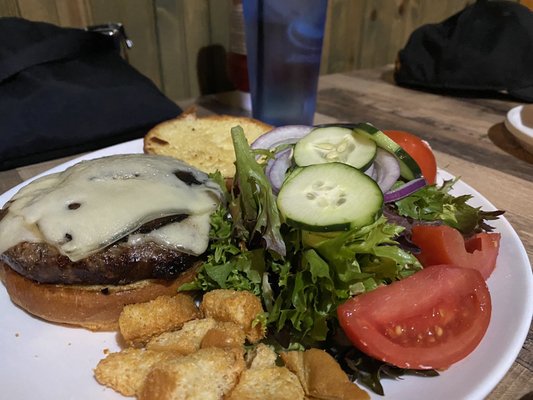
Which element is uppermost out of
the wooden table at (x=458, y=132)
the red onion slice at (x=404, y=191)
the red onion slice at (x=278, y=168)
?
the red onion slice at (x=278, y=168)

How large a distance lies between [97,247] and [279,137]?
0.76 meters

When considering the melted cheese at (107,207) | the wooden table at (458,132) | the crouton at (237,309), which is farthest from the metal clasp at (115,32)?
the crouton at (237,309)

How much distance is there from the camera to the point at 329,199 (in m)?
1.28

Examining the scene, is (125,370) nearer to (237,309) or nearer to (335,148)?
(237,309)

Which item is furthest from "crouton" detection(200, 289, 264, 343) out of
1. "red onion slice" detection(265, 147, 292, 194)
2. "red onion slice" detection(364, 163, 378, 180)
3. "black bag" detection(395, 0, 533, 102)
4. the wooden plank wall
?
"black bag" detection(395, 0, 533, 102)

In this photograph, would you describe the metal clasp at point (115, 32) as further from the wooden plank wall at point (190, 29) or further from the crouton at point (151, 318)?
the crouton at point (151, 318)

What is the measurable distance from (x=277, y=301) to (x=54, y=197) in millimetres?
693

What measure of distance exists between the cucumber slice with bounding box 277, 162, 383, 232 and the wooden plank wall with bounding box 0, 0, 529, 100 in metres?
2.33

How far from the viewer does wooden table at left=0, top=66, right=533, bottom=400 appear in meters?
1.86

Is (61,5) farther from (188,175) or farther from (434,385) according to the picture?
(434,385)

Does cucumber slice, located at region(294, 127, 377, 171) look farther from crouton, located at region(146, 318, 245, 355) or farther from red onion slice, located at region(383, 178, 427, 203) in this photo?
crouton, located at region(146, 318, 245, 355)

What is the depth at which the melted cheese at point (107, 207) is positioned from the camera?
1.26 metres

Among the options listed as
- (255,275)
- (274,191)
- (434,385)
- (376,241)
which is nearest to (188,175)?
(274,191)

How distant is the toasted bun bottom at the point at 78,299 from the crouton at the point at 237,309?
0.58 feet
